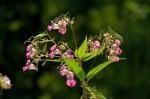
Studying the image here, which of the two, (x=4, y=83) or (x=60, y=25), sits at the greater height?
(x=60, y=25)

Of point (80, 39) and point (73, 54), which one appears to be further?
point (80, 39)

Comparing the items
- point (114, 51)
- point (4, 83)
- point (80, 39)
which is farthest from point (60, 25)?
point (80, 39)

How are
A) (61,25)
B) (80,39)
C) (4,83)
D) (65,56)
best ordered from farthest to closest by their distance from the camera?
1. (80,39)
2. (4,83)
3. (61,25)
4. (65,56)

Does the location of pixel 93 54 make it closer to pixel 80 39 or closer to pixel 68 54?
pixel 68 54

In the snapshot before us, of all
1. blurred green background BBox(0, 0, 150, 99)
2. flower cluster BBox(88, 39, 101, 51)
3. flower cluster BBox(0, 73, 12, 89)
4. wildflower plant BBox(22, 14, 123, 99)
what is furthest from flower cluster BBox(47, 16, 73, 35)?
blurred green background BBox(0, 0, 150, 99)

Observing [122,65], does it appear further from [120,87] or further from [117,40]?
[117,40]

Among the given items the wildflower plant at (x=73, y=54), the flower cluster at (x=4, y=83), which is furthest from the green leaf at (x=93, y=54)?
the flower cluster at (x=4, y=83)

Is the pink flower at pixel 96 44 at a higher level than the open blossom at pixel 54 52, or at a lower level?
higher

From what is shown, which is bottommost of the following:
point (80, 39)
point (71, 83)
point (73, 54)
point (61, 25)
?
point (71, 83)

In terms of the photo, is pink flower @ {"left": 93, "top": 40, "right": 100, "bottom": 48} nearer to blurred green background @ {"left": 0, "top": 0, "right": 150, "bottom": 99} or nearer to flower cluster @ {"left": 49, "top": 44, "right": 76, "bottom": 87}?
flower cluster @ {"left": 49, "top": 44, "right": 76, "bottom": 87}

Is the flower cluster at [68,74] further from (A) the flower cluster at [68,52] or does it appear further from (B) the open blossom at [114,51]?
(B) the open blossom at [114,51]
